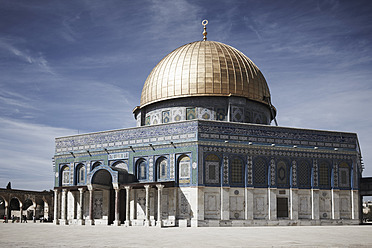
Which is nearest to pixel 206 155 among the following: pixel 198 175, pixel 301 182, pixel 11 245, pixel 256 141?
pixel 198 175

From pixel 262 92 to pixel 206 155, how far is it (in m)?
9.10

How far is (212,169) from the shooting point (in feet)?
90.8

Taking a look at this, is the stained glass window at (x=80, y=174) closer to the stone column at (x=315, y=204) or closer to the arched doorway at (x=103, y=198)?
the arched doorway at (x=103, y=198)

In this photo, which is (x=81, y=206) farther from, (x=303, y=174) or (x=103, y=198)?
(x=303, y=174)

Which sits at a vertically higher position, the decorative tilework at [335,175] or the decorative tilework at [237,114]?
the decorative tilework at [237,114]

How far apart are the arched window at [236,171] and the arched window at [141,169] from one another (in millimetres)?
5848

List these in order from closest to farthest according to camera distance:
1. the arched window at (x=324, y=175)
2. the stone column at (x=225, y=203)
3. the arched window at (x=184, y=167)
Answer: the stone column at (x=225, y=203) < the arched window at (x=184, y=167) < the arched window at (x=324, y=175)

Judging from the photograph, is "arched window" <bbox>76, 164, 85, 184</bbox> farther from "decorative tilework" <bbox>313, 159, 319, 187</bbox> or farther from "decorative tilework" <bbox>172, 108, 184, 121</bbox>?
"decorative tilework" <bbox>313, 159, 319, 187</bbox>

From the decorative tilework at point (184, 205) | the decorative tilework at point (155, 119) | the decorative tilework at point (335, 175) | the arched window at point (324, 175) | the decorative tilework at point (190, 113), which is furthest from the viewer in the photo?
the decorative tilework at point (155, 119)

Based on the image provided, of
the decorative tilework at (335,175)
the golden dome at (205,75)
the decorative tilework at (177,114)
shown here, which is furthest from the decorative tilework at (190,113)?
the decorative tilework at (335,175)

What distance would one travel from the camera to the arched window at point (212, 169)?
27547mm

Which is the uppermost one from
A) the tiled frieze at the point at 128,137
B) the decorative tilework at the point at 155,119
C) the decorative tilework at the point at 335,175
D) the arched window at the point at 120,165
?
the decorative tilework at the point at 155,119

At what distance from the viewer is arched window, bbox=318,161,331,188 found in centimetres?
2996

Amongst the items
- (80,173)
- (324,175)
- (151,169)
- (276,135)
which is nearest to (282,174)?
(276,135)
